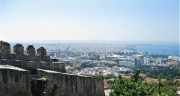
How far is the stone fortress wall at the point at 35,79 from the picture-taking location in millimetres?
10289

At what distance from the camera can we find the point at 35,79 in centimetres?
1250

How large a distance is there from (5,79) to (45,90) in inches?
122

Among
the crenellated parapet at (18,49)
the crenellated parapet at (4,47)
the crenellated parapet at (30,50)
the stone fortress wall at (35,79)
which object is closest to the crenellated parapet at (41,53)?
the stone fortress wall at (35,79)

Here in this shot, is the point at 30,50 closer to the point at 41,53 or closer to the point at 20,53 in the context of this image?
the point at 20,53

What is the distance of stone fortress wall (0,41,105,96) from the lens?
33.8 feet

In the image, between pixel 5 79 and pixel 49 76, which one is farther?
pixel 49 76

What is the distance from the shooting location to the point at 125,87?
19.1 m

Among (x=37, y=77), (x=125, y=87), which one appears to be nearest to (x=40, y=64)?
(x=37, y=77)

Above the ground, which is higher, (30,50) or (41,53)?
(30,50)

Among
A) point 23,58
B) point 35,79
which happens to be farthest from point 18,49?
point 35,79

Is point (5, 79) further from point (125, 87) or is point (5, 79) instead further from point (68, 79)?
point (125, 87)

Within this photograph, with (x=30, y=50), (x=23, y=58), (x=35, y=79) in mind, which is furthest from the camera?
(x=30, y=50)

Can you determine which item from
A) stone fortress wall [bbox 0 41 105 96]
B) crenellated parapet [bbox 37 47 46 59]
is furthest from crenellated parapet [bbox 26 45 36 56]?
crenellated parapet [bbox 37 47 46 59]

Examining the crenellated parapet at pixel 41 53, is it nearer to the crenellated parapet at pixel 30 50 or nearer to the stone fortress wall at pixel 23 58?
the stone fortress wall at pixel 23 58
